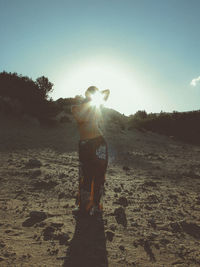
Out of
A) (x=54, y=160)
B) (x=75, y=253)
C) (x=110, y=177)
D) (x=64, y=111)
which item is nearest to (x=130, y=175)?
(x=110, y=177)

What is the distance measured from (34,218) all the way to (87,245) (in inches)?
37.1

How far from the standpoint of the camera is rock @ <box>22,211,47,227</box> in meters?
2.38

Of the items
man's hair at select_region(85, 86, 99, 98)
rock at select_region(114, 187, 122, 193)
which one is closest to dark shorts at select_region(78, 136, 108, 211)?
man's hair at select_region(85, 86, 99, 98)

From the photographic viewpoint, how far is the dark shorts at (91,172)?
2.72 m

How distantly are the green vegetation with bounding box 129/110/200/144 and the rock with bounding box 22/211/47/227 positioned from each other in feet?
46.0

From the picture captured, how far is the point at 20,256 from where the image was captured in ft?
5.80

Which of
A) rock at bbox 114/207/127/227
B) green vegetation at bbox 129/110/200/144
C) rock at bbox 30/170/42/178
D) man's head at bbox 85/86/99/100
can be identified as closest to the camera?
rock at bbox 114/207/127/227

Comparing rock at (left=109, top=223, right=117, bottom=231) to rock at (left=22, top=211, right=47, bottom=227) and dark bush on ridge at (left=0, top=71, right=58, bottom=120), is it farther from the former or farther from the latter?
dark bush on ridge at (left=0, top=71, right=58, bottom=120)

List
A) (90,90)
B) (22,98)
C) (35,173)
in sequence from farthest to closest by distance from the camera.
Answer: (22,98) → (35,173) → (90,90)

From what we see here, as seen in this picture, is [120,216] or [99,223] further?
[120,216]

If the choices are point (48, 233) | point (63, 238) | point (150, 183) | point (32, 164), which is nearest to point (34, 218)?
point (48, 233)

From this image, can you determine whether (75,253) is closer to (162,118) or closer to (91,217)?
(91,217)

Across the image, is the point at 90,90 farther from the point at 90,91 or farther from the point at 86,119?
the point at 86,119

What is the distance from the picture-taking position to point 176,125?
57.6 feet
